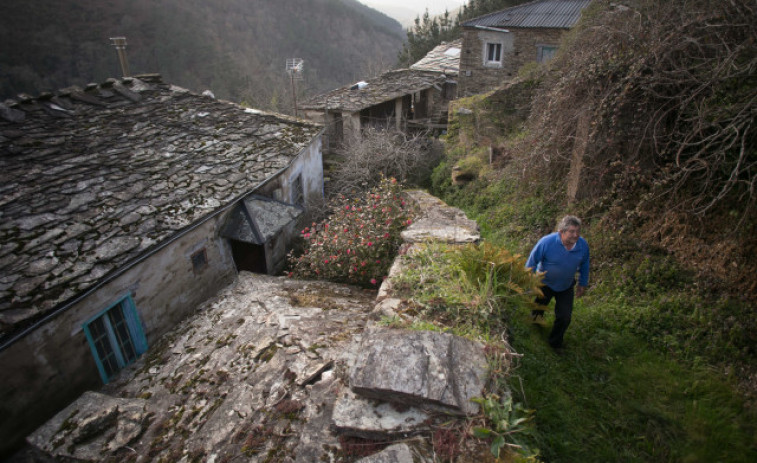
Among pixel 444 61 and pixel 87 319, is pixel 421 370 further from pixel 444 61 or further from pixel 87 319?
pixel 444 61

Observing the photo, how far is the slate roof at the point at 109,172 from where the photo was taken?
4832 mm

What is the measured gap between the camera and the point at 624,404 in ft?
11.8

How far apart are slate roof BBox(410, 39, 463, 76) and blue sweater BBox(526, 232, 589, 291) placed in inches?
732

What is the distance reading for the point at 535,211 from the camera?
699 cm

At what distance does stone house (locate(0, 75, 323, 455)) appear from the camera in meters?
4.54

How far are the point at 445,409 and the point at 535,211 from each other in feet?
17.8

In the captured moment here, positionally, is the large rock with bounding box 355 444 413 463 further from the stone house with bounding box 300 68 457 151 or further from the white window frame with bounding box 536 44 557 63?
the white window frame with bounding box 536 44 557 63

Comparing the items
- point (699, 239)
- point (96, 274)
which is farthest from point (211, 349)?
point (699, 239)

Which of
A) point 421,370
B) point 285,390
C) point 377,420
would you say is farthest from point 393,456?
point 285,390

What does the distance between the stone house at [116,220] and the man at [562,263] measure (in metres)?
5.37

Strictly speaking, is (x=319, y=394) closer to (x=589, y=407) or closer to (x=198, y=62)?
(x=589, y=407)

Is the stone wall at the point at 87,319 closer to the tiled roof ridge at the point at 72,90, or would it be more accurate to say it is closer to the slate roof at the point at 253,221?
the slate roof at the point at 253,221

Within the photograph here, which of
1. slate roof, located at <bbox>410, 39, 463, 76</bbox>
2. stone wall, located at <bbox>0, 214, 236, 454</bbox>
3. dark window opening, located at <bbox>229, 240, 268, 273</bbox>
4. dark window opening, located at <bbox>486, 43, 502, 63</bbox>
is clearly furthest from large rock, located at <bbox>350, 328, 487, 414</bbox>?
slate roof, located at <bbox>410, 39, 463, 76</bbox>

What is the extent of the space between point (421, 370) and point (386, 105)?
1789cm
